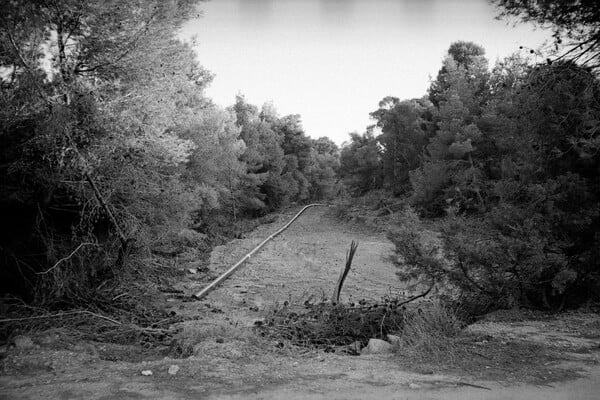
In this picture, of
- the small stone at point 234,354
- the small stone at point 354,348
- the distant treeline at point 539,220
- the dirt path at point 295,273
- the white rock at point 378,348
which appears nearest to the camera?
the small stone at point 234,354

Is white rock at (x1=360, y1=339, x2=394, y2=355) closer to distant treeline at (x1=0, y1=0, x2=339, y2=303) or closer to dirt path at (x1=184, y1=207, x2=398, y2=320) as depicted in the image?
dirt path at (x1=184, y1=207, x2=398, y2=320)

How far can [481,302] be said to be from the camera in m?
7.92

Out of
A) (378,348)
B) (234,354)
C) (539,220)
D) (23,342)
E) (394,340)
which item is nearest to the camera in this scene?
(234,354)

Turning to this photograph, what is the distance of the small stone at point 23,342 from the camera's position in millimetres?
5502

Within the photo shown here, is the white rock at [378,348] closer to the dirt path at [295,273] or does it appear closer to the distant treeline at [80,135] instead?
the dirt path at [295,273]

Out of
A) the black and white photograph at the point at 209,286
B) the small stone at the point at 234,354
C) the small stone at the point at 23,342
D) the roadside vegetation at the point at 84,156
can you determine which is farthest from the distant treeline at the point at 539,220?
the small stone at the point at 23,342

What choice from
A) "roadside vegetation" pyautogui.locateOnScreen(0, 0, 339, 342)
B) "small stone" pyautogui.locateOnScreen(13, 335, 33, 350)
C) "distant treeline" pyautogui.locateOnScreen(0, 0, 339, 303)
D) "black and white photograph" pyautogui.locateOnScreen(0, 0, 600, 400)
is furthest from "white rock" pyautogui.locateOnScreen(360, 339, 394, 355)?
"distant treeline" pyautogui.locateOnScreen(0, 0, 339, 303)

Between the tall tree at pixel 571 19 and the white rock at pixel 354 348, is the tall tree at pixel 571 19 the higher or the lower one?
the higher one

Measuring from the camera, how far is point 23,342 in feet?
18.3

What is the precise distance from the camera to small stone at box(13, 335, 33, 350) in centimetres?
550

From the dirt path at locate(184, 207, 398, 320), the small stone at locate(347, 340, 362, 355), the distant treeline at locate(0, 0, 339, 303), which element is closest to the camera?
the small stone at locate(347, 340, 362, 355)

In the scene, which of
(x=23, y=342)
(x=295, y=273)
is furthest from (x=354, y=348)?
(x=295, y=273)

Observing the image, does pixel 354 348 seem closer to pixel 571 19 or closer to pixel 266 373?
pixel 266 373

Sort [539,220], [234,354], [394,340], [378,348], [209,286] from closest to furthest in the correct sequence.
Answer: [234,354], [378,348], [394,340], [539,220], [209,286]
